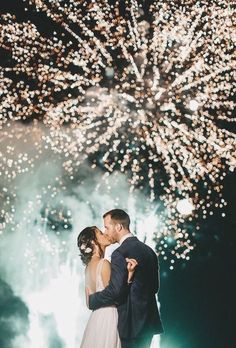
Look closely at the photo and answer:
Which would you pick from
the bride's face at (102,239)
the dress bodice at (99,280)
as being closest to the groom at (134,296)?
the dress bodice at (99,280)

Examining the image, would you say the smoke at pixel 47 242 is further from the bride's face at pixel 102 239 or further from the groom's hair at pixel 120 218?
the groom's hair at pixel 120 218

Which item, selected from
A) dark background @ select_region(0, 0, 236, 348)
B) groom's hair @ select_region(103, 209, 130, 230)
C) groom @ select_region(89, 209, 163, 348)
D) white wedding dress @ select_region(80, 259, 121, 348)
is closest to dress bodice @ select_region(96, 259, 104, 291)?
white wedding dress @ select_region(80, 259, 121, 348)

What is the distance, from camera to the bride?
133 inches

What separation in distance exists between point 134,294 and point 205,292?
8.65 m

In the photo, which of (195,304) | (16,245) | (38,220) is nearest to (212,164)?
(195,304)

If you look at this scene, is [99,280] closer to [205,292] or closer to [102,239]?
[102,239]

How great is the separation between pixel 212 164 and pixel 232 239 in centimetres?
322

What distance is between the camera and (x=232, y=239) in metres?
11.0

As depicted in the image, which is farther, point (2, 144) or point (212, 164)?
point (2, 144)

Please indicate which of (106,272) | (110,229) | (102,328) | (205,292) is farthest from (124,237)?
(205,292)

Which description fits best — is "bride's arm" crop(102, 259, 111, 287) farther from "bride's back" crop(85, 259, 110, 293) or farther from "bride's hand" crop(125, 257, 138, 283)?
"bride's hand" crop(125, 257, 138, 283)

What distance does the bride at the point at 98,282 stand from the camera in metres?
3.39

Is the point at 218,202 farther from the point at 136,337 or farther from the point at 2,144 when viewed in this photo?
the point at 136,337

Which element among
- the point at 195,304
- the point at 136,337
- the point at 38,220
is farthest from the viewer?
the point at 38,220
